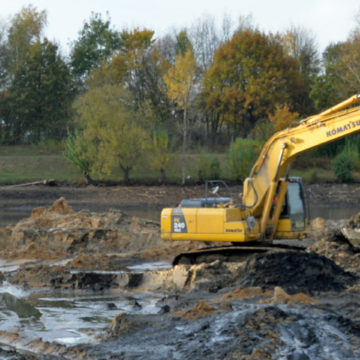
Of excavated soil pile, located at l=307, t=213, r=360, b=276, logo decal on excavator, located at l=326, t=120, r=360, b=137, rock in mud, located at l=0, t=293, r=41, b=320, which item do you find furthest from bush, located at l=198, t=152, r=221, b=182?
rock in mud, located at l=0, t=293, r=41, b=320

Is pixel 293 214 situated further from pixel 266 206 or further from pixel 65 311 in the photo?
pixel 65 311

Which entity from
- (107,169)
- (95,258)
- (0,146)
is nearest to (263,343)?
(95,258)

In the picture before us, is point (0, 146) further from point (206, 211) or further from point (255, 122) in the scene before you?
point (206, 211)

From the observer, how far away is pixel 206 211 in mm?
15617

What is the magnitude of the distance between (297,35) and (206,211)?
4818 centimetres

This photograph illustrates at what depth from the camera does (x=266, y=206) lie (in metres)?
15.8

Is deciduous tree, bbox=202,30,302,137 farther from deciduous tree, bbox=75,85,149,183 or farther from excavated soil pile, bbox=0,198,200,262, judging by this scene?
excavated soil pile, bbox=0,198,200,262

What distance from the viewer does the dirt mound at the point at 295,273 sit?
40.8 ft

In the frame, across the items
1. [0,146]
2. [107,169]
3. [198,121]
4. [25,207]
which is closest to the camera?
[25,207]

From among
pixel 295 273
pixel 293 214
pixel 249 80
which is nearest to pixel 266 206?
pixel 293 214

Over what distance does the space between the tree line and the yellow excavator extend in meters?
26.5

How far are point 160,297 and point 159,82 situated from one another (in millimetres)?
42093

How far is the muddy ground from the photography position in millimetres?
9086

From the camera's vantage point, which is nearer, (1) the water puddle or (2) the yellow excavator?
(1) the water puddle
